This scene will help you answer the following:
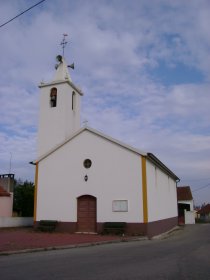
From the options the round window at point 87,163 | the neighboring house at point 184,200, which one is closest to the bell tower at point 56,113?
the round window at point 87,163

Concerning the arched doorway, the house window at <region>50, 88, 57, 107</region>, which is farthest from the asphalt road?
the house window at <region>50, 88, 57, 107</region>

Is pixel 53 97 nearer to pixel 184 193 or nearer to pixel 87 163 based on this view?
pixel 87 163

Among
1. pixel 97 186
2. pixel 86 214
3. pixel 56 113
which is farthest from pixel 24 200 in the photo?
pixel 97 186

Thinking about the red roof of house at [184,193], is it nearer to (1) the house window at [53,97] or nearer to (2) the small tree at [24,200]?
(2) the small tree at [24,200]

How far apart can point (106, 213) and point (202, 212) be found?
52.7 meters

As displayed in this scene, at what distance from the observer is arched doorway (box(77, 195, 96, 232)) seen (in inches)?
851

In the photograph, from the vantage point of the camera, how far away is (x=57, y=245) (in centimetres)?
1499

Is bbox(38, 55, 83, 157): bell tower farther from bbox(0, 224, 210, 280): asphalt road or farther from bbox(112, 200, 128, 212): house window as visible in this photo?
bbox(0, 224, 210, 280): asphalt road

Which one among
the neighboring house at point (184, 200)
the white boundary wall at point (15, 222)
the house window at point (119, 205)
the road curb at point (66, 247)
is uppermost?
the neighboring house at point (184, 200)

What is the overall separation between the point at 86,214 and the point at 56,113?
29.1 ft

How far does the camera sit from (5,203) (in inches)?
1219

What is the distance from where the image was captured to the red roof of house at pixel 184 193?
1930 inches

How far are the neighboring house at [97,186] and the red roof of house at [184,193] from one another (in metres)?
24.6

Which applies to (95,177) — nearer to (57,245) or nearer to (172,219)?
(57,245)
